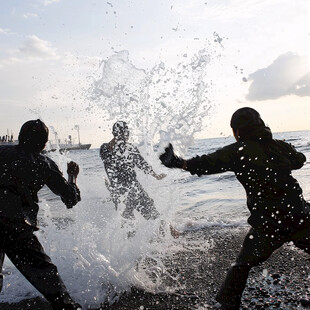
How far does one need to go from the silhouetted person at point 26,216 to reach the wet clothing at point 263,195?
1.45 m

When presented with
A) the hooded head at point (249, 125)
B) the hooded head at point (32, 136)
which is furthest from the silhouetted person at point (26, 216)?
the hooded head at point (249, 125)

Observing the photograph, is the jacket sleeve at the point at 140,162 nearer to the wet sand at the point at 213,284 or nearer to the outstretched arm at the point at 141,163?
the outstretched arm at the point at 141,163

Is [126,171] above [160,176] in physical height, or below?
above

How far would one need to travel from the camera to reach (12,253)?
2871 millimetres

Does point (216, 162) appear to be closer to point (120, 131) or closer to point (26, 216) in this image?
point (26, 216)

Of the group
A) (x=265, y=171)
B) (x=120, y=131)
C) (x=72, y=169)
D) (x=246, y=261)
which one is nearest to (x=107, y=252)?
(x=72, y=169)

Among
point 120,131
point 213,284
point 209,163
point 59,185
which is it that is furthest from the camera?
point 120,131

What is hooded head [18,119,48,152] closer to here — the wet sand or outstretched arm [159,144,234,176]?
outstretched arm [159,144,234,176]

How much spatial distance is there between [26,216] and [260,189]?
6.93 feet

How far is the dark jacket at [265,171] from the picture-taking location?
281 cm

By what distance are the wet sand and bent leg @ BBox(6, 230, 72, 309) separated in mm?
858

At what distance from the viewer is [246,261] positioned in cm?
284

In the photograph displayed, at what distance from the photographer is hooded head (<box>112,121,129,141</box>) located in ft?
17.0

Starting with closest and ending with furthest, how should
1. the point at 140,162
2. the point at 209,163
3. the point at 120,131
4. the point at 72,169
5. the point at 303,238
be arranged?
the point at 303,238, the point at 209,163, the point at 72,169, the point at 120,131, the point at 140,162
